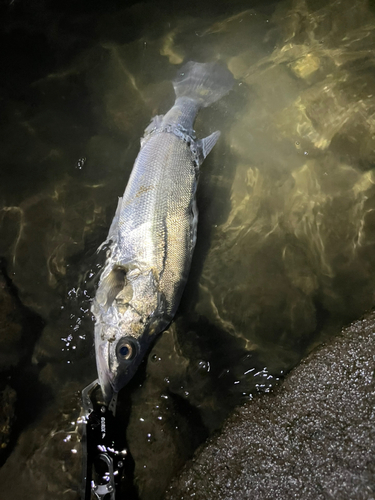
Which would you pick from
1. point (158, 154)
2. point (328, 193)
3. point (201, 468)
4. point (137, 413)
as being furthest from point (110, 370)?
point (328, 193)

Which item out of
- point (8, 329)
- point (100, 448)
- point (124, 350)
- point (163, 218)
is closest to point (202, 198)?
point (163, 218)

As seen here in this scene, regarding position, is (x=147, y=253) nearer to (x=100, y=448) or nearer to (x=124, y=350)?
(x=124, y=350)

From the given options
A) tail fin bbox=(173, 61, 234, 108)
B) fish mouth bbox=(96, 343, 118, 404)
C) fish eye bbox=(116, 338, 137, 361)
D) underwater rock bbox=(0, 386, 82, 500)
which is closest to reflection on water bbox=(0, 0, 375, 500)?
underwater rock bbox=(0, 386, 82, 500)

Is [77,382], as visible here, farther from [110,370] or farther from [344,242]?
[344,242]

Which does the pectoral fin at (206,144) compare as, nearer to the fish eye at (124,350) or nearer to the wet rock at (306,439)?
the fish eye at (124,350)

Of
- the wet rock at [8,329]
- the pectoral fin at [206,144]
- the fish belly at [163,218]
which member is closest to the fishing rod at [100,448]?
the wet rock at [8,329]

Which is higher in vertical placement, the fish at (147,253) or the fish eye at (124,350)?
the fish at (147,253)
